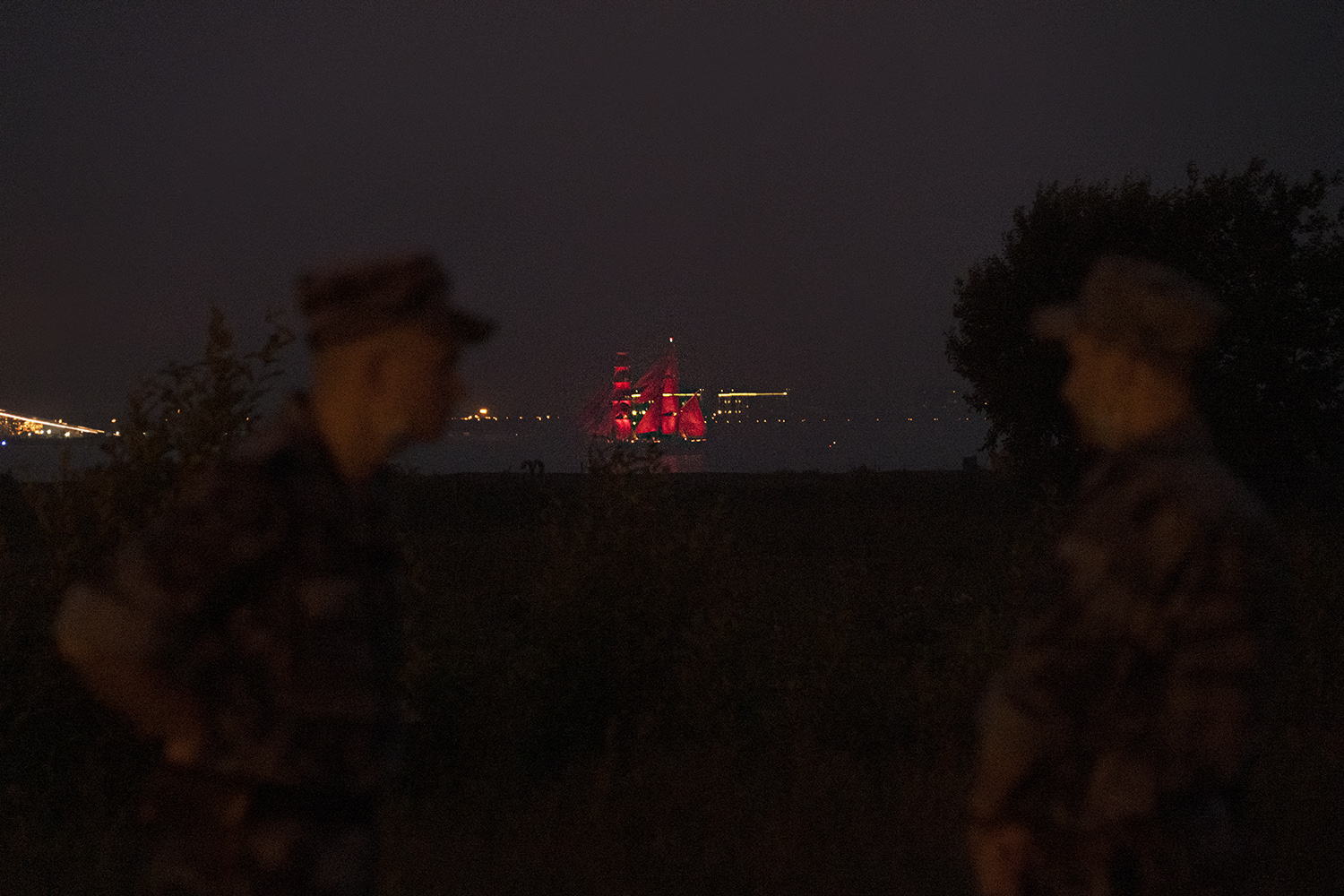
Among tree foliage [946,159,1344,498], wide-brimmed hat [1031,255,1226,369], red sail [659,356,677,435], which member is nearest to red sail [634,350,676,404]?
red sail [659,356,677,435]

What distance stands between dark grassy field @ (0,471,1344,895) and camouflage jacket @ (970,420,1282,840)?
2711 mm

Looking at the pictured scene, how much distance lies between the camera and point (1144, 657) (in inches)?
92.7

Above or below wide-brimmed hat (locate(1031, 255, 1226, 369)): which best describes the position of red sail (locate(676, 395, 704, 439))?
above

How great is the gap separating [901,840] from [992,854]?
339 cm

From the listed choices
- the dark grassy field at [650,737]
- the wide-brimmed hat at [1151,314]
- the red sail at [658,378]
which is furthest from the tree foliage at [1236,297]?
the red sail at [658,378]

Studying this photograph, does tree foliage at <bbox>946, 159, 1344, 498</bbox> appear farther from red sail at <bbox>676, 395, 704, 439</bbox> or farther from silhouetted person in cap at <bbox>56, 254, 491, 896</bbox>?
red sail at <bbox>676, 395, 704, 439</bbox>

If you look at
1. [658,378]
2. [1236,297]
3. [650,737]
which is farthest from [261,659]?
[658,378]

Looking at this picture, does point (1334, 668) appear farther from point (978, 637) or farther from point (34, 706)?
point (34, 706)

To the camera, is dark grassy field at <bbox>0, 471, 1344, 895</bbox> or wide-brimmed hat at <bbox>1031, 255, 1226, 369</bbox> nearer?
wide-brimmed hat at <bbox>1031, 255, 1226, 369</bbox>

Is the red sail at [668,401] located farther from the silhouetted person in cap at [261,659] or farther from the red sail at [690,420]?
the silhouetted person in cap at [261,659]

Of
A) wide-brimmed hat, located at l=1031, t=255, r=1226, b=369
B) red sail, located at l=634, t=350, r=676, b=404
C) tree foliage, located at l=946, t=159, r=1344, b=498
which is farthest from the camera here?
red sail, located at l=634, t=350, r=676, b=404

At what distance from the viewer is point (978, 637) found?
7.70 m

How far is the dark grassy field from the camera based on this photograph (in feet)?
18.0

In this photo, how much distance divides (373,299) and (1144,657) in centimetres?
164
